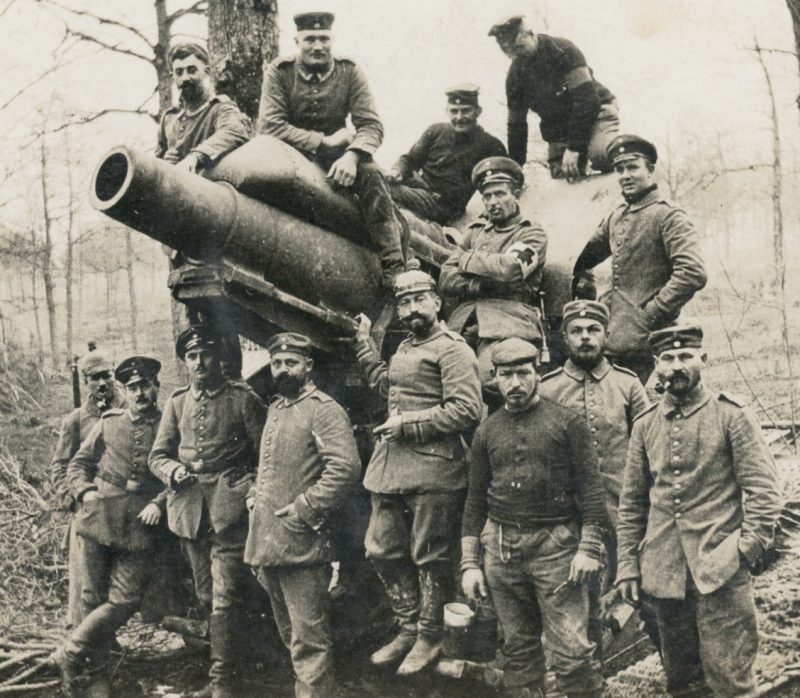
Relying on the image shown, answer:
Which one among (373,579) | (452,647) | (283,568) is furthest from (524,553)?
(373,579)

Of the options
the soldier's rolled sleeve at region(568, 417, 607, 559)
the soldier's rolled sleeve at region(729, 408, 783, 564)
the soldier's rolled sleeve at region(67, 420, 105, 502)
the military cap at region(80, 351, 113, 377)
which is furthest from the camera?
the military cap at region(80, 351, 113, 377)

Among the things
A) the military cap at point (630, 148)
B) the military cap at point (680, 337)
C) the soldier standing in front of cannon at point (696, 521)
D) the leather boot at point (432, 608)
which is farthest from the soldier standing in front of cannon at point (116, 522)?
the military cap at point (680, 337)

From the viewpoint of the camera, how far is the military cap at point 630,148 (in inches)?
223

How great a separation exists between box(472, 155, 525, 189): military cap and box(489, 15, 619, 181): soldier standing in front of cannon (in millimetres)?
1562

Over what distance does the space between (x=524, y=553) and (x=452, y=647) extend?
101 cm

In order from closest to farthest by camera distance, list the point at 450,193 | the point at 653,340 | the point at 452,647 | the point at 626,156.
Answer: the point at 653,340
the point at 452,647
the point at 626,156
the point at 450,193

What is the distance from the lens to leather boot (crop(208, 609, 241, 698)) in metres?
5.50

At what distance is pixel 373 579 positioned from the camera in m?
6.16

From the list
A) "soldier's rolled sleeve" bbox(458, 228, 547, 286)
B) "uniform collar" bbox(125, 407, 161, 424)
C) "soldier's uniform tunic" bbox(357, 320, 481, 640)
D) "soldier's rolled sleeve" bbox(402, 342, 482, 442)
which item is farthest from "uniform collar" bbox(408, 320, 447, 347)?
"uniform collar" bbox(125, 407, 161, 424)

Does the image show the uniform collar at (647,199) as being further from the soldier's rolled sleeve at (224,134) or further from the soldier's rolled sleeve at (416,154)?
the soldier's rolled sleeve at (224,134)

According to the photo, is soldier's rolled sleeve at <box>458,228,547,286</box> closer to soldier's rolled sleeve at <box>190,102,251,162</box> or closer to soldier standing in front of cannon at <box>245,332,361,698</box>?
soldier standing in front of cannon at <box>245,332,361,698</box>

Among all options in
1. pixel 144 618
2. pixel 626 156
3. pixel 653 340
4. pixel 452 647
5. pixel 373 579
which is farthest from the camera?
pixel 144 618

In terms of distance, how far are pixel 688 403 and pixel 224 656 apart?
10.0ft

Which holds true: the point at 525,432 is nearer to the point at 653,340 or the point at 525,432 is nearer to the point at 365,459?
the point at 653,340
